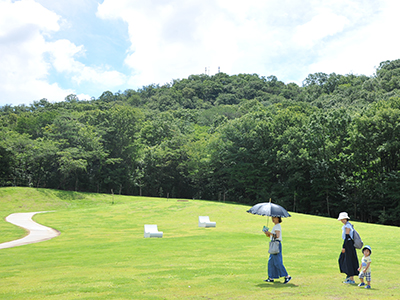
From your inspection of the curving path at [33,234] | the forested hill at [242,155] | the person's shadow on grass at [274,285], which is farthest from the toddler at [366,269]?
the forested hill at [242,155]

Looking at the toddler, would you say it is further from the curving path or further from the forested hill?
the forested hill

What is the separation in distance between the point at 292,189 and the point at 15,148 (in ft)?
158

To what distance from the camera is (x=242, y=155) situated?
187 feet

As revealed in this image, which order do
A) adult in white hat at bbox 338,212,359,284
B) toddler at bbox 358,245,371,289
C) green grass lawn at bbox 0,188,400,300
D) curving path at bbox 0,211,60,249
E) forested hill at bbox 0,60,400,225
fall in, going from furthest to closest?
forested hill at bbox 0,60,400,225 < curving path at bbox 0,211,60,249 < adult in white hat at bbox 338,212,359,284 < toddler at bbox 358,245,371,289 < green grass lawn at bbox 0,188,400,300

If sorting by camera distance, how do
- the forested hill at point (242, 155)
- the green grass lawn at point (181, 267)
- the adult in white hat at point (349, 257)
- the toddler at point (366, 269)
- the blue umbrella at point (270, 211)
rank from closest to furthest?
the green grass lawn at point (181, 267)
the toddler at point (366, 269)
the adult in white hat at point (349, 257)
the blue umbrella at point (270, 211)
the forested hill at point (242, 155)

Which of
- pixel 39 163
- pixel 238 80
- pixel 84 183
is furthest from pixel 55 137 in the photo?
pixel 238 80

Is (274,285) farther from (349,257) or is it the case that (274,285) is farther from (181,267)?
(181,267)

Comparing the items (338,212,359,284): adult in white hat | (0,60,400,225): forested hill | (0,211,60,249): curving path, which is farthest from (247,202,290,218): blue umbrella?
(0,60,400,225): forested hill

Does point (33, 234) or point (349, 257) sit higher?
point (349, 257)

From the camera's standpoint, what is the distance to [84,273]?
11.8 m

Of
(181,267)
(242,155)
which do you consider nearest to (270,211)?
(181,267)

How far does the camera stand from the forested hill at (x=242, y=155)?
43.9 metres

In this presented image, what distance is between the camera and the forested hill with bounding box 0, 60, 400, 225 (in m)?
43.9

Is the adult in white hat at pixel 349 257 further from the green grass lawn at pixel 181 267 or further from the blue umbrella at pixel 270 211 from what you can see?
the blue umbrella at pixel 270 211
